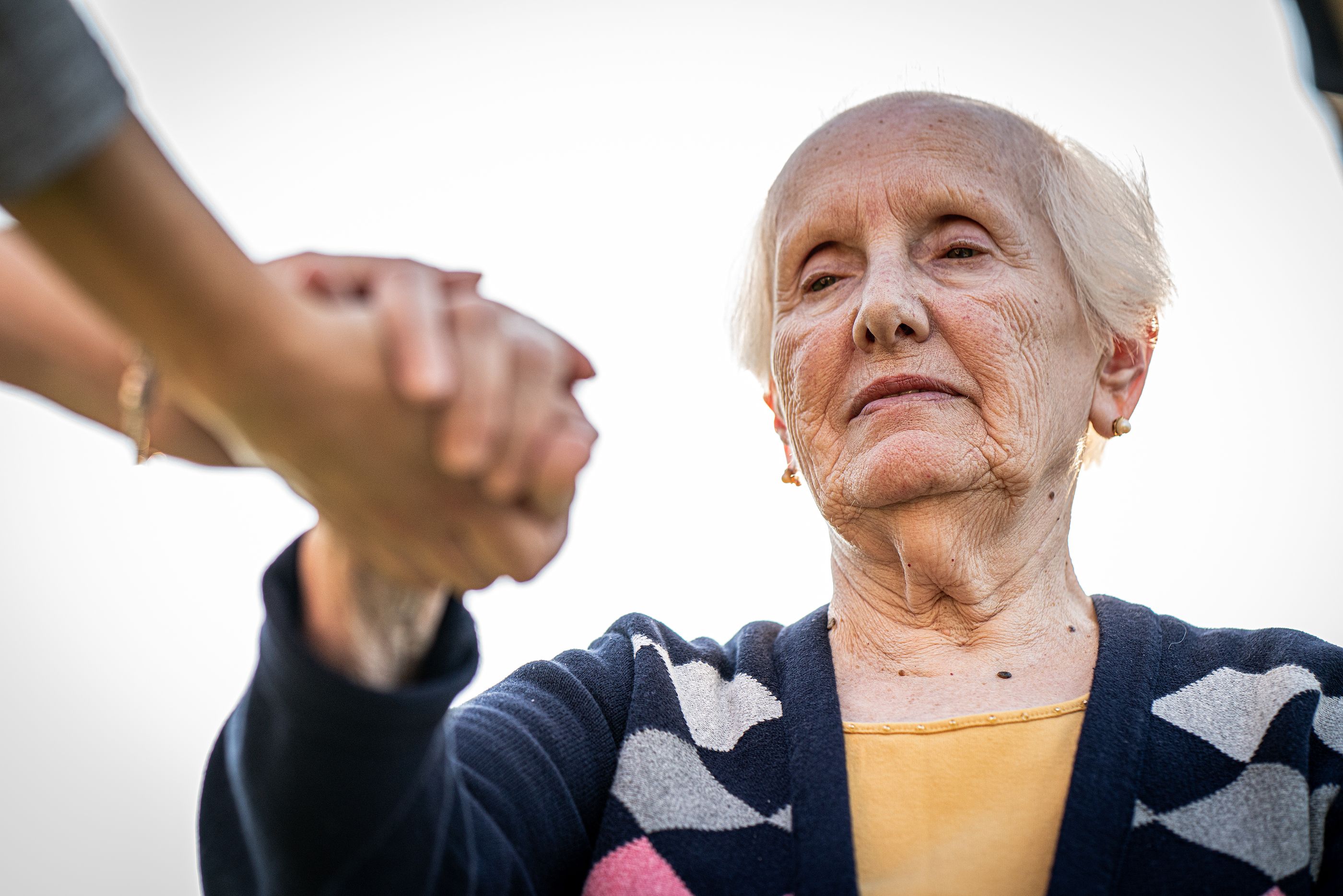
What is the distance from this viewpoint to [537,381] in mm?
602

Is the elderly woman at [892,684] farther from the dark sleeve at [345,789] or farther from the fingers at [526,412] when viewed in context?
the fingers at [526,412]

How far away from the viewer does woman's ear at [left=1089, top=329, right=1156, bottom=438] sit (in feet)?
5.84

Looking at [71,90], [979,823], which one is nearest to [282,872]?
[71,90]

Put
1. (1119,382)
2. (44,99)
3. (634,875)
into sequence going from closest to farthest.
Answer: (44,99), (634,875), (1119,382)

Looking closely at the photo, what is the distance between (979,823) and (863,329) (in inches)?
33.9

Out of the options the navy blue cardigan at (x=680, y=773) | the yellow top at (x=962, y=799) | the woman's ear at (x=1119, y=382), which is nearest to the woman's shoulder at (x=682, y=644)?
the navy blue cardigan at (x=680, y=773)

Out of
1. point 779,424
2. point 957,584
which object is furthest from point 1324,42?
point 779,424

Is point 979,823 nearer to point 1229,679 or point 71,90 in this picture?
point 1229,679

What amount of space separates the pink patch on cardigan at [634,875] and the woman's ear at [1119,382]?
1240mm

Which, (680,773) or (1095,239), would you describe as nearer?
(680,773)

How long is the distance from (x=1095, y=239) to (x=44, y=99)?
1787 millimetres

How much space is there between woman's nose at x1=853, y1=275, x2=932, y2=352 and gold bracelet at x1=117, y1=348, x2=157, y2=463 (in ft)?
4.05

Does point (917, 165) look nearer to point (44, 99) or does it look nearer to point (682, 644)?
point (682, 644)

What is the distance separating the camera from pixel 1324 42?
571mm
